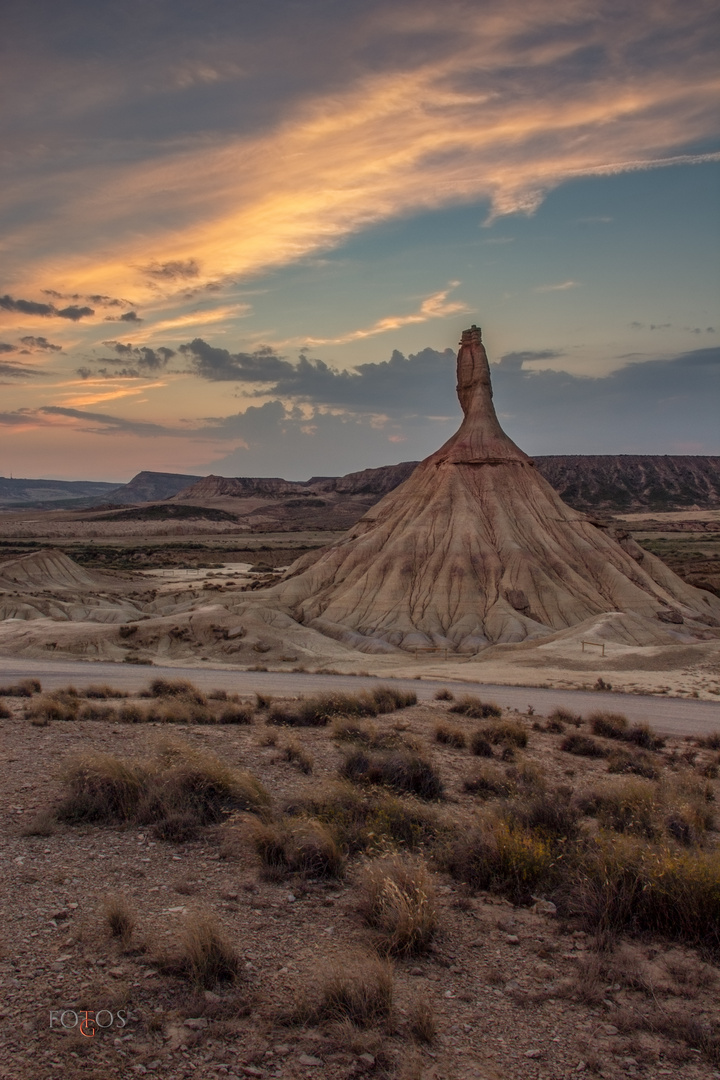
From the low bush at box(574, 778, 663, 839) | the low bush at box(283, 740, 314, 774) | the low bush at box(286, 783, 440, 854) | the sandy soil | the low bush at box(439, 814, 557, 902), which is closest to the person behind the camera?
the sandy soil

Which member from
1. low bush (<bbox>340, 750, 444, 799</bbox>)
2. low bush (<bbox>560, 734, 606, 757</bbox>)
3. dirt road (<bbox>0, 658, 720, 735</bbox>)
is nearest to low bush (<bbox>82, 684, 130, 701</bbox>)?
dirt road (<bbox>0, 658, 720, 735</bbox>)

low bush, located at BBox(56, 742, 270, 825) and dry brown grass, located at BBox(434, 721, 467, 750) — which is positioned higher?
low bush, located at BBox(56, 742, 270, 825)

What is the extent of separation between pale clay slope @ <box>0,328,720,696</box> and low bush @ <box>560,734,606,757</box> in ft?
34.5

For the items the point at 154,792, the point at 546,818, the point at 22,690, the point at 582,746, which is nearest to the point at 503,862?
the point at 546,818

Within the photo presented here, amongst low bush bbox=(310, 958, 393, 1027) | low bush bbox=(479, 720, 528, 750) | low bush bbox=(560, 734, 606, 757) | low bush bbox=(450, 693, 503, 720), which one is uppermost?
low bush bbox=(310, 958, 393, 1027)

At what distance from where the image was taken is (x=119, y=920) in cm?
700

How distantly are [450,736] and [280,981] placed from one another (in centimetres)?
894

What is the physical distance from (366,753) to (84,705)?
8.22m

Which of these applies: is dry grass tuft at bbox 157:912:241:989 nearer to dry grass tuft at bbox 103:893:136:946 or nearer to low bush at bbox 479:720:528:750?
dry grass tuft at bbox 103:893:136:946

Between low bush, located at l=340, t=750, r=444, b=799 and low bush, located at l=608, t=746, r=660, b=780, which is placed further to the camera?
low bush, located at l=608, t=746, r=660, b=780

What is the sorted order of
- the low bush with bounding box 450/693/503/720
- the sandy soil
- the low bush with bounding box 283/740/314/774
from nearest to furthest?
the sandy soil
the low bush with bounding box 283/740/314/774
the low bush with bounding box 450/693/503/720

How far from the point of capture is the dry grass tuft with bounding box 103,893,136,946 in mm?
6883

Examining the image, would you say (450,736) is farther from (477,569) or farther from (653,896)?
(477,569)

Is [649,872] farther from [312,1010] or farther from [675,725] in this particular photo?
[675,725]
